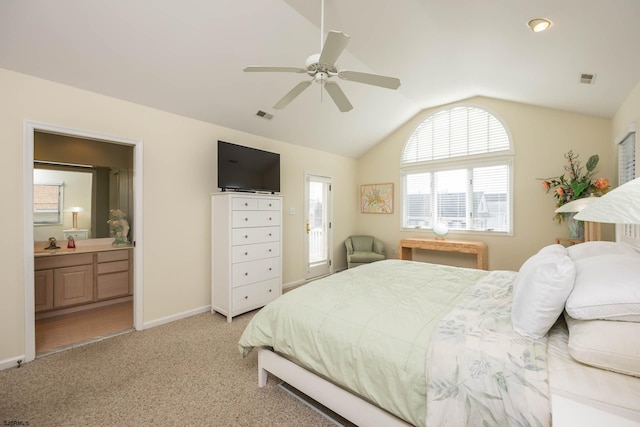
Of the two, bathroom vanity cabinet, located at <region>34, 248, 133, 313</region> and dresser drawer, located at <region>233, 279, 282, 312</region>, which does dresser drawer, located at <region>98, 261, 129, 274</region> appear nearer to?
bathroom vanity cabinet, located at <region>34, 248, 133, 313</region>

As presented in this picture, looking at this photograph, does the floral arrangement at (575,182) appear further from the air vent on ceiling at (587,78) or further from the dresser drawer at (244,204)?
the dresser drawer at (244,204)

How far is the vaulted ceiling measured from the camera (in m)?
2.02

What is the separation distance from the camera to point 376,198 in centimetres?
570

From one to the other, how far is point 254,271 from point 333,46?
2.74 meters

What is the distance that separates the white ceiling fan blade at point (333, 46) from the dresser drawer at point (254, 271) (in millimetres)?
2479

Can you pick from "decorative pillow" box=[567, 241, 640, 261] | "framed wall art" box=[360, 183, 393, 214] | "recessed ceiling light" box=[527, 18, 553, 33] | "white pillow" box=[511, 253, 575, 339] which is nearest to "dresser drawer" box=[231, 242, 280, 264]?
"framed wall art" box=[360, 183, 393, 214]

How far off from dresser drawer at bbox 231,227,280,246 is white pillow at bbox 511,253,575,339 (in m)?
2.78

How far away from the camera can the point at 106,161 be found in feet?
13.3

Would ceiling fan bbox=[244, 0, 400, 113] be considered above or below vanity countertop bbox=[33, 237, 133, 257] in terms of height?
above

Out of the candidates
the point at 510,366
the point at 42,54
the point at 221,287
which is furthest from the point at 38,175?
the point at 510,366

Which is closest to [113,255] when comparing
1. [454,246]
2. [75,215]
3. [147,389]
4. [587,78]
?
[75,215]

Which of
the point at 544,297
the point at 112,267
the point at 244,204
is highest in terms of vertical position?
the point at 244,204

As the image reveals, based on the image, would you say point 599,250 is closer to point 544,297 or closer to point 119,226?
point 544,297

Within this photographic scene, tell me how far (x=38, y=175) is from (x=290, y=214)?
334 cm
